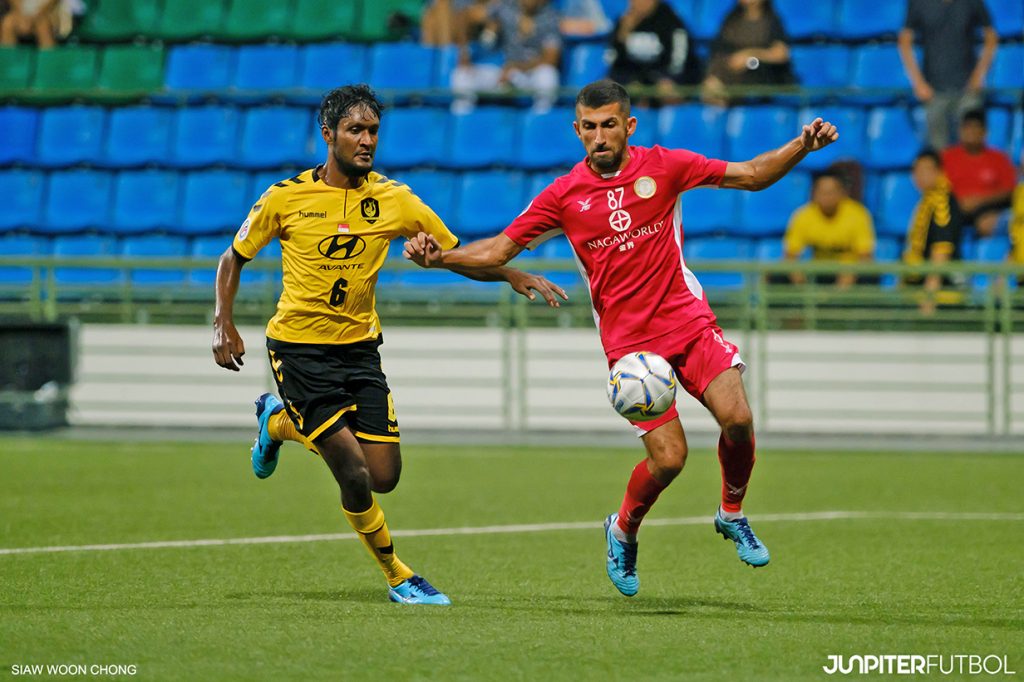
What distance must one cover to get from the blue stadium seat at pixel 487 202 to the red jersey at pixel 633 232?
1051cm

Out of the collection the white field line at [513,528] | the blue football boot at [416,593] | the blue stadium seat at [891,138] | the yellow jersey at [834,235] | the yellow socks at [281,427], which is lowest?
the white field line at [513,528]

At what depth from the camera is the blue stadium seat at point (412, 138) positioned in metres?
19.2

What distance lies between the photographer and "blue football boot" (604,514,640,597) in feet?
24.8

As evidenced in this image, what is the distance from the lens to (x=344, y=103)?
7637 millimetres

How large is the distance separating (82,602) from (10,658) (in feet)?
4.69

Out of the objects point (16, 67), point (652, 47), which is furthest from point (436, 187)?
point (16, 67)

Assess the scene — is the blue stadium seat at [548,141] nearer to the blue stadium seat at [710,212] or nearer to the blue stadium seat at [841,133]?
the blue stadium seat at [710,212]

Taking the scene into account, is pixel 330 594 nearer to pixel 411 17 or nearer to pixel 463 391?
pixel 463 391

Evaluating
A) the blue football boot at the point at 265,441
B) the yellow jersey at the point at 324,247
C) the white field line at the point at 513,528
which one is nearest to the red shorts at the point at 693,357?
the yellow jersey at the point at 324,247

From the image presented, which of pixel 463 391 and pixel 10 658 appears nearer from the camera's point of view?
pixel 10 658

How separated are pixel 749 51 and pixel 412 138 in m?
4.02

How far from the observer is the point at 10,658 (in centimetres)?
584

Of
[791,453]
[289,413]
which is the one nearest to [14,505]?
[289,413]

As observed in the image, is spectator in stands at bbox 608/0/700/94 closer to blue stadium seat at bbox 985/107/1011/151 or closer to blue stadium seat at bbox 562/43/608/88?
blue stadium seat at bbox 562/43/608/88
